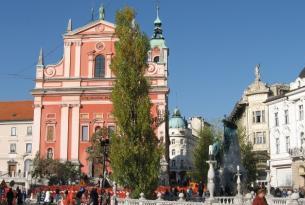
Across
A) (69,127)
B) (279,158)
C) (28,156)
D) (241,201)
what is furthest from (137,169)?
(28,156)

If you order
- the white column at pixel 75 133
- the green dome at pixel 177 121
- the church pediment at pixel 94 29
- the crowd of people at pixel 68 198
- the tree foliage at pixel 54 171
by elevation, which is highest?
the church pediment at pixel 94 29

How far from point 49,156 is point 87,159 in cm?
569

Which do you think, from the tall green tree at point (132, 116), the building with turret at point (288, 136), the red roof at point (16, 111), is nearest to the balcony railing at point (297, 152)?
the building with turret at point (288, 136)

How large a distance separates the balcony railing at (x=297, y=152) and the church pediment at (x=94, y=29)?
27.7 m

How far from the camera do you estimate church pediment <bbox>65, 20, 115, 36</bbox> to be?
64.4 metres

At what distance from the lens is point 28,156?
72250 millimetres

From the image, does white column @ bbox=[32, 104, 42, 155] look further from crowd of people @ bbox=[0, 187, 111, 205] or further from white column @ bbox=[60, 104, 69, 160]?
crowd of people @ bbox=[0, 187, 111, 205]

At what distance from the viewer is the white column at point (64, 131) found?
61222mm

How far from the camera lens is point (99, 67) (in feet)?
211

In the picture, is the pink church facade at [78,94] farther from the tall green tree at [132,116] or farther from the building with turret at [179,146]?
the building with turret at [179,146]

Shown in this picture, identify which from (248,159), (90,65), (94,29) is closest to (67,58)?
(90,65)

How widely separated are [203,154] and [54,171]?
16.0m

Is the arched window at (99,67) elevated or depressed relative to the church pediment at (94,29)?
depressed

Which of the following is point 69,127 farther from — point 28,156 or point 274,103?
point 274,103
